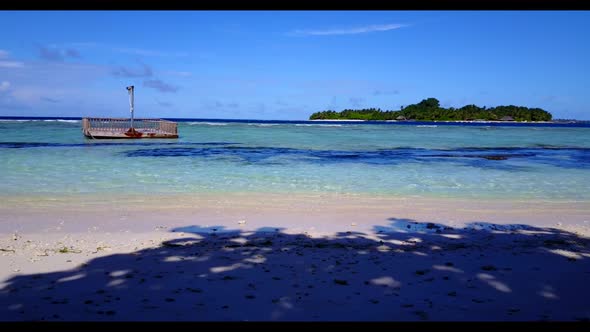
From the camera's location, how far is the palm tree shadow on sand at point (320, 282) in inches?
142

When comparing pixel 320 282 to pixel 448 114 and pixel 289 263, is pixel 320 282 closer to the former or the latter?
pixel 289 263

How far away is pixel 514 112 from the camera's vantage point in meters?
161

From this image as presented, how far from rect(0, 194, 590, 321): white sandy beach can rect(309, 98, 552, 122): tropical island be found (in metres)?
158

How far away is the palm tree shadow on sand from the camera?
360cm

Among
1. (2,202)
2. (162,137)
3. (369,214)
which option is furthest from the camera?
(162,137)

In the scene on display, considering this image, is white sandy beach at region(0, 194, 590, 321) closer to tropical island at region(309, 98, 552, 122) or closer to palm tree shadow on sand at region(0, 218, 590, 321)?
palm tree shadow on sand at region(0, 218, 590, 321)

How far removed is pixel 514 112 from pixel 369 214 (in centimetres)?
17167

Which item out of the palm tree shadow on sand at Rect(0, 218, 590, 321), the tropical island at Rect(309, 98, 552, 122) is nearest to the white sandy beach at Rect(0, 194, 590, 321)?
the palm tree shadow on sand at Rect(0, 218, 590, 321)

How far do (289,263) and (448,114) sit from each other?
16234 cm

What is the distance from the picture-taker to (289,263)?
498 centimetres

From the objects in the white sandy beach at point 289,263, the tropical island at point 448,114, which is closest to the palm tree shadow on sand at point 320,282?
the white sandy beach at point 289,263

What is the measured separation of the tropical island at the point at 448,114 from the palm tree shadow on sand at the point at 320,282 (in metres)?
159
